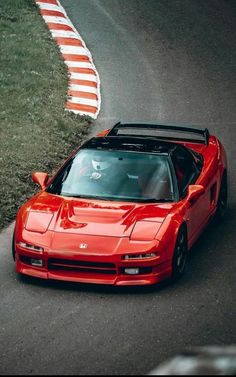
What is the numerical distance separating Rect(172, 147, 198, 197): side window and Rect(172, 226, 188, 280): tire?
2.08ft

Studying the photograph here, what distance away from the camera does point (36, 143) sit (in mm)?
14188

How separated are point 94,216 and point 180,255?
3.32ft

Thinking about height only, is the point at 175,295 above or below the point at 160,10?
above

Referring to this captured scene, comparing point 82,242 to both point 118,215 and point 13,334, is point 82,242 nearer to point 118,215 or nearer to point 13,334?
point 118,215

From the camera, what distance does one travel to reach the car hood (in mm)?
8547

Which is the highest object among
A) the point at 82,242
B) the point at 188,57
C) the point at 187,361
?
the point at 187,361

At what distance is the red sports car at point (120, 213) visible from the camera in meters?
8.33

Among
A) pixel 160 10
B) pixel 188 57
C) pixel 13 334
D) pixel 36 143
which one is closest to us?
pixel 13 334

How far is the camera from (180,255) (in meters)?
8.84

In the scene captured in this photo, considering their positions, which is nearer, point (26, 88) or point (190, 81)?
point (26, 88)

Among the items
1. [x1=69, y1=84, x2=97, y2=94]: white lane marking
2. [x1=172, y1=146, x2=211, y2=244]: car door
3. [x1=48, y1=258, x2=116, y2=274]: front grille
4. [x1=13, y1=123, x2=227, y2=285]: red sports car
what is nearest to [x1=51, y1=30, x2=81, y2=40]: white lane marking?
[x1=69, y1=84, x2=97, y2=94]: white lane marking

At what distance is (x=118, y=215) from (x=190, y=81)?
9965 mm

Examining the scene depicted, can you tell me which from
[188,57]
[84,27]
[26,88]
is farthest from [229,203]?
[84,27]

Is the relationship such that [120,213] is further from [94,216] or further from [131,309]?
[131,309]
